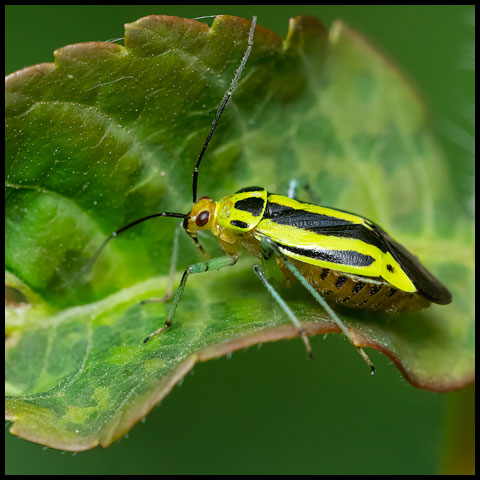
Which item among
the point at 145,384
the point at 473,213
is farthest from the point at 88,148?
the point at 473,213

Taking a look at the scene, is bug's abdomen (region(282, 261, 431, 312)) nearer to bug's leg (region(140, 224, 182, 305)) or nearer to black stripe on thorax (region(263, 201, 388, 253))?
black stripe on thorax (region(263, 201, 388, 253))

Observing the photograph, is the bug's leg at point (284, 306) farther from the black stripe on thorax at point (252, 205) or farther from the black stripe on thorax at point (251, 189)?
the black stripe on thorax at point (251, 189)

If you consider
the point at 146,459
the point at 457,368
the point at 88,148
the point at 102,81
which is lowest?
the point at 146,459

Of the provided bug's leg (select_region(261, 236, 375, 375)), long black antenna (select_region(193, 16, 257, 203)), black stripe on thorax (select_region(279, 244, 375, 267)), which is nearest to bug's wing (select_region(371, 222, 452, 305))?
black stripe on thorax (select_region(279, 244, 375, 267))

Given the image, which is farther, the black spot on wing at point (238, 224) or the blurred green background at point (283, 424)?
the blurred green background at point (283, 424)

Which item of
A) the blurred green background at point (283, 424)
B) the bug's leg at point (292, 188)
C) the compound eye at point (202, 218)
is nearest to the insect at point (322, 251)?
the compound eye at point (202, 218)

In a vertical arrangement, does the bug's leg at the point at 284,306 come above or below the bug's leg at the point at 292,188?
below

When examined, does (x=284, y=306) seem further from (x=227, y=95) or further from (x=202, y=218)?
(x=227, y=95)

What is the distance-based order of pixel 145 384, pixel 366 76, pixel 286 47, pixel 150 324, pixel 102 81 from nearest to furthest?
pixel 145 384 → pixel 102 81 → pixel 150 324 → pixel 286 47 → pixel 366 76

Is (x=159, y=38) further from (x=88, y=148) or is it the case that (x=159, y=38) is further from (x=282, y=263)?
(x=282, y=263)
